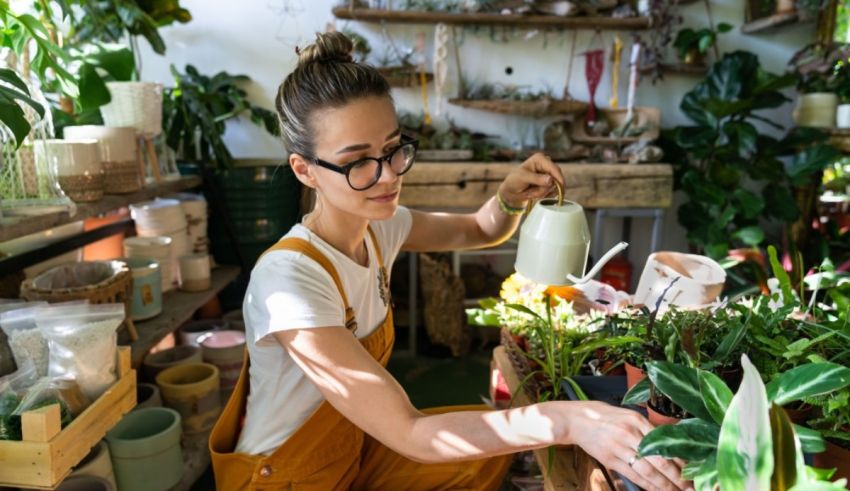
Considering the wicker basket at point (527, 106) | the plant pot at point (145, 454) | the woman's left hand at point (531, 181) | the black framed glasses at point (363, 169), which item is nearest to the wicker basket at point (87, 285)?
the plant pot at point (145, 454)

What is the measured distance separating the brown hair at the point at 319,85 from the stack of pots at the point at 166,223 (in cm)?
153

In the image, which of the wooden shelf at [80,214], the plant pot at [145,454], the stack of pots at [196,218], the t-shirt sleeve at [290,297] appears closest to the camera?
the t-shirt sleeve at [290,297]

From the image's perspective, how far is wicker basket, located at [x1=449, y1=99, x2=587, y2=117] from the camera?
10.8 ft

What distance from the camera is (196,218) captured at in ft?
8.86

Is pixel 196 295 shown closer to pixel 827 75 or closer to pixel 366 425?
pixel 366 425

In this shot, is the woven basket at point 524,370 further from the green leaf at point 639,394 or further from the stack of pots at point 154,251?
the stack of pots at point 154,251

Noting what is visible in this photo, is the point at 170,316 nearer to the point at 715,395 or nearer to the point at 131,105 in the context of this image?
the point at 131,105

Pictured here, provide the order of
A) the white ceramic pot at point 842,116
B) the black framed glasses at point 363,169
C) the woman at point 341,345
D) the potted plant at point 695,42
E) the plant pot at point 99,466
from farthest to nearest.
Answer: the potted plant at point 695,42 < the white ceramic pot at point 842,116 < the plant pot at point 99,466 < the black framed glasses at point 363,169 < the woman at point 341,345

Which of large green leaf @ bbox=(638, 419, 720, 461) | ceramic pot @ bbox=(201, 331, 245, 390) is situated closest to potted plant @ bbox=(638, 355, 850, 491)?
large green leaf @ bbox=(638, 419, 720, 461)

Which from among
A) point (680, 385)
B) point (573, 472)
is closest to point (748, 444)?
point (680, 385)

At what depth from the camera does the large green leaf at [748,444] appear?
539mm

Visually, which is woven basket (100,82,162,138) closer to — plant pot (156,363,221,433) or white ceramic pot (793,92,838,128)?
plant pot (156,363,221,433)

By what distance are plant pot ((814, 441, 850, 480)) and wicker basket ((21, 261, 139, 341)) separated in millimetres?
1805

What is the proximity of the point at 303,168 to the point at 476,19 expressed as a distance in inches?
94.8
